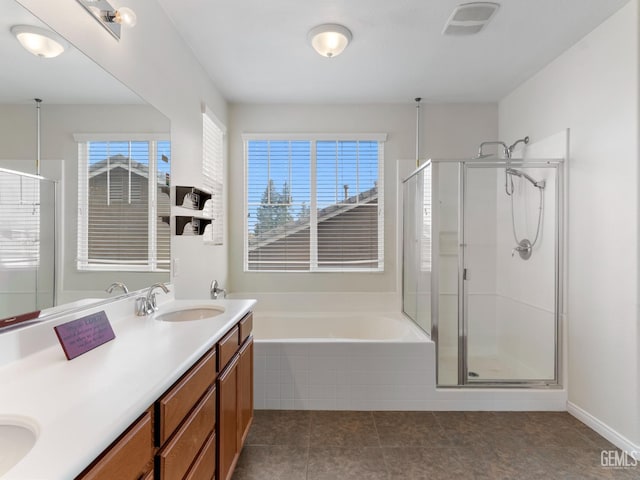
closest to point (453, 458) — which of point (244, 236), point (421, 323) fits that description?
point (421, 323)

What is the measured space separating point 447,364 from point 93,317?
2.36m

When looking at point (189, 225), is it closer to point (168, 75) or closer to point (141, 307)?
point (141, 307)

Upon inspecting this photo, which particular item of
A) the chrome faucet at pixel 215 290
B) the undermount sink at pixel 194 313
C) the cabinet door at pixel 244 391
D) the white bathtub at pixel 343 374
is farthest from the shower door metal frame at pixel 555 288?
the chrome faucet at pixel 215 290

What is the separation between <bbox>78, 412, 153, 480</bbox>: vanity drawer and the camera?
720 mm

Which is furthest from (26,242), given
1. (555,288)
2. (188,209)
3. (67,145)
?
(555,288)

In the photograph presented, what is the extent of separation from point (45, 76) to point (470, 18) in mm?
2340

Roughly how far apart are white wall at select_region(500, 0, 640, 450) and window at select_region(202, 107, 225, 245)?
2879 millimetres

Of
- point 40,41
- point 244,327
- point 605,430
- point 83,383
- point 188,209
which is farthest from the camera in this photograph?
point 188,209

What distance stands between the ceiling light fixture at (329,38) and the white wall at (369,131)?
1.24m

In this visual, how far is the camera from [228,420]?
1.61 metres

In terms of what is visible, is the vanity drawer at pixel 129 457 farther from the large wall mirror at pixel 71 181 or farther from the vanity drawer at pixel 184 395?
the large wall mirror at pixel 71 181

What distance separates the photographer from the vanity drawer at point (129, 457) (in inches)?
28.4

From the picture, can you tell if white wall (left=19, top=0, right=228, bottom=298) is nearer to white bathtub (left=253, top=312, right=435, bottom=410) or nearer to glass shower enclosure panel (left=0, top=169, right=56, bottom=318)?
glass shower enclosure panel (left=0, top=169, right=56, bottom=318)

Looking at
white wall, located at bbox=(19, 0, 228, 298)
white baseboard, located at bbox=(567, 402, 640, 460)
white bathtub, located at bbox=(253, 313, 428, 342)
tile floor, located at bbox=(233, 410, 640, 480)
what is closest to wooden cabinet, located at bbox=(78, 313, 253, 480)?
tile floor, located at bbox=(233, 410, 640, 480)
